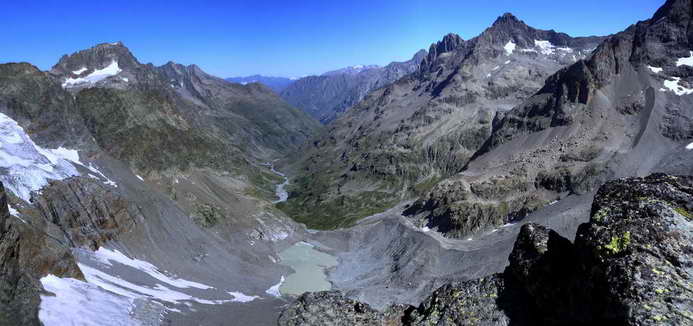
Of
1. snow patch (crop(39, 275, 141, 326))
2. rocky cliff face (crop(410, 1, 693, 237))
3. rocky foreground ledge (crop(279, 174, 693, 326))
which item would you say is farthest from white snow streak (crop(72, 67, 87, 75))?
rocky foreground ledge (crop(279, 174, 693, 326))

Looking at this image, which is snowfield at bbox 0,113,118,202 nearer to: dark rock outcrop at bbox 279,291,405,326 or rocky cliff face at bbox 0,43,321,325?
rocky cliff face at bbox 0,43,321,325

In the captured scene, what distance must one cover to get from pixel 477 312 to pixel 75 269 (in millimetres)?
49552

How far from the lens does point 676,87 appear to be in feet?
483

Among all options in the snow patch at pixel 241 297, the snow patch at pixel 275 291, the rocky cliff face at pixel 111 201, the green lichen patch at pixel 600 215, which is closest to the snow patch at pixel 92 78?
the rocky cliff face at pixel 111 201

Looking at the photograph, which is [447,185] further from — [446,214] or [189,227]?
[189,227]

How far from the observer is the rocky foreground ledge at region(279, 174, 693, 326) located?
10789 millimetres

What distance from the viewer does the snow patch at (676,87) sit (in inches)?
5689

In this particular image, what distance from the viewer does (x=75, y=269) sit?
5212cm

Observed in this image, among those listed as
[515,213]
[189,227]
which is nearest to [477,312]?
[189,227]

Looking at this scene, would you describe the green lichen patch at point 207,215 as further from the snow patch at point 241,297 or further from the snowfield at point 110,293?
the snow patch at point 241,297

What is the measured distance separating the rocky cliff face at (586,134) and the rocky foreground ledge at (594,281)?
109 m

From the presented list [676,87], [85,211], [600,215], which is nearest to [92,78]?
[85,211]

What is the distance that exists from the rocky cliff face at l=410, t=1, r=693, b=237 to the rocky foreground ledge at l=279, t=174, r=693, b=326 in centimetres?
10891

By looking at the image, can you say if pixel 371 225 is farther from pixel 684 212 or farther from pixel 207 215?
pixel 684 212
